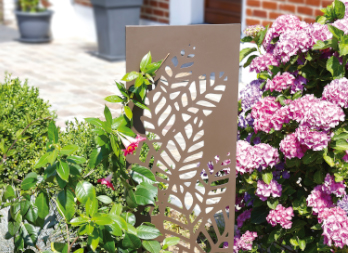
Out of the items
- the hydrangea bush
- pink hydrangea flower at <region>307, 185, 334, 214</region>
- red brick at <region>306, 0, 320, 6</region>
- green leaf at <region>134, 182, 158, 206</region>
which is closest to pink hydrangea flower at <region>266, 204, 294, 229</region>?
the hydrangea bush

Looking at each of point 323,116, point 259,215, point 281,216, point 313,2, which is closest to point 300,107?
point 323,116

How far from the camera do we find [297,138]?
206 centimetres

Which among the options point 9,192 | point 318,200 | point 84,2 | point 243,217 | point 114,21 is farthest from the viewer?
point 84,2

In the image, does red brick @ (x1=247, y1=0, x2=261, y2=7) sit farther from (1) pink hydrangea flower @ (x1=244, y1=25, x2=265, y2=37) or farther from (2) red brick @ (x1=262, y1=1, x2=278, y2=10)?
(1) pink hydrangea flower @ (x1=244, y1=25, x2=265, y2=37)

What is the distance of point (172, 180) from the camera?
2.07 metres

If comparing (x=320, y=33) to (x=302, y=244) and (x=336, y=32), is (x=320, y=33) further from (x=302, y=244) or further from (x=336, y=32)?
(x=302, y=244)

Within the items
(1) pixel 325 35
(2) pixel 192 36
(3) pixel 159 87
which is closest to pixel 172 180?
(3) pixel 159 87

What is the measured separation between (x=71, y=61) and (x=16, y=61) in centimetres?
90

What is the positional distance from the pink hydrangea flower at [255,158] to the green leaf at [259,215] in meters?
0.32

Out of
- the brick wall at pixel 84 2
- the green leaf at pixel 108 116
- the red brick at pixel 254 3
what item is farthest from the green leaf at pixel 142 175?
the brick wall at pixel 84 2

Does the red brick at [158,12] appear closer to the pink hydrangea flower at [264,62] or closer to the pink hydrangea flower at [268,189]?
the pink hydrangea flower at [264,62]

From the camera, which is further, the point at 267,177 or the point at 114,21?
the point at 114,21

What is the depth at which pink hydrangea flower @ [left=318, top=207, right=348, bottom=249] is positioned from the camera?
1.97 m

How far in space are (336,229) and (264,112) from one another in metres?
0.60
